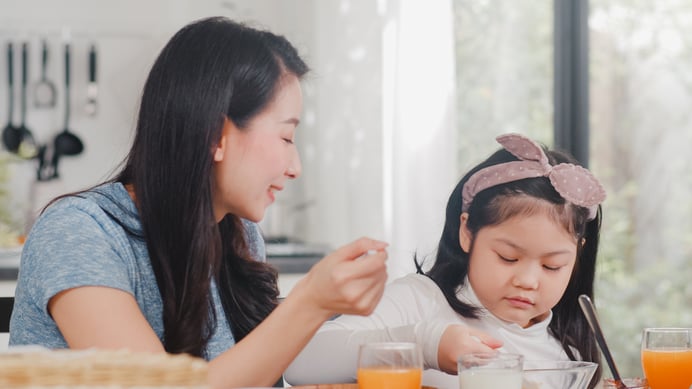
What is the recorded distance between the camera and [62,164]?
401 cm

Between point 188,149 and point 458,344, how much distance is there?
512 mm

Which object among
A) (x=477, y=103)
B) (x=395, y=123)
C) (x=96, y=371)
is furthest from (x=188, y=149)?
(x=477, y=103)

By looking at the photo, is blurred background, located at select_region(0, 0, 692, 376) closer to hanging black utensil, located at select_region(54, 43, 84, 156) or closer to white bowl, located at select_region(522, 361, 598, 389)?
hanging black utensil, located at select_region(54, 43, 84, 156)

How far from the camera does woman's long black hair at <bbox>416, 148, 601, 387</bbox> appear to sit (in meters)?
1.69

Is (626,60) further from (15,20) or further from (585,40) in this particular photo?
(15,20)

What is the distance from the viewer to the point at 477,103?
12.7ft

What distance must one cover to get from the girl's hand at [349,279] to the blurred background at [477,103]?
2.22m

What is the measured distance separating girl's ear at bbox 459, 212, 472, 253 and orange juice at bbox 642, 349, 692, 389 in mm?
439

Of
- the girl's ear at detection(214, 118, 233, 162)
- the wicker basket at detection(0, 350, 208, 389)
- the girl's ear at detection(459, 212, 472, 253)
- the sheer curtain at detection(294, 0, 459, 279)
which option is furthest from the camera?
the sheer curtain at detection(294, 0, 459, 279)

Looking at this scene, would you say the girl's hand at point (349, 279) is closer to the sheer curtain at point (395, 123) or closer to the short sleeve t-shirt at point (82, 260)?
the short sleeve t-shirt at point (82, 260)

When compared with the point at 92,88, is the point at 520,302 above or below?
below

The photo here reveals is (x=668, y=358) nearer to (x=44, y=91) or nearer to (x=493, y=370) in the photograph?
(x=493, y=370)

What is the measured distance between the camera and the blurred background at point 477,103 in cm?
370

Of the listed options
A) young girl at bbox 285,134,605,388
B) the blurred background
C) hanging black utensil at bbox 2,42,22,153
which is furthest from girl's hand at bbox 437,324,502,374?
hanging black utensil at bbox 2,42,22,153
